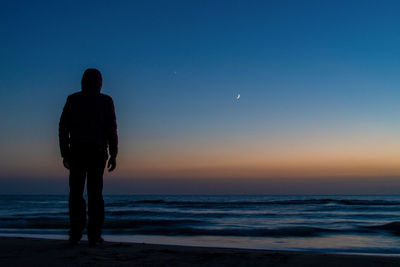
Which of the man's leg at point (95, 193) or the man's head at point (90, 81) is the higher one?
the man's head at point (90, 81)

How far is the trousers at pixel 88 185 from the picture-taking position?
3580 millimetres

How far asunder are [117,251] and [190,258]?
27.6 inches

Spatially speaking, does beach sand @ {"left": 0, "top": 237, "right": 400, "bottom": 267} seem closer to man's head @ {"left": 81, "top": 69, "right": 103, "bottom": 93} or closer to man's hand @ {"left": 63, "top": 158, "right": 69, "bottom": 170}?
man's hand @ {"left": 63, "top": 158, "right": 69, "bottom": 170}

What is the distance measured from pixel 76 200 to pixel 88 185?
0.20 metres

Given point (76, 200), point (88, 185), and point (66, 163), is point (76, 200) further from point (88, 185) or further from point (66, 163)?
point (66, 163)

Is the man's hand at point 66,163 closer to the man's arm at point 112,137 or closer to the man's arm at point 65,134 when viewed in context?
the man's arm at point 65,134

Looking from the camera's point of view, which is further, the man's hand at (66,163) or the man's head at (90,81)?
the man's head at (90,81)

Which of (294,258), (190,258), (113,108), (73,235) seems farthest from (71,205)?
(294,258)

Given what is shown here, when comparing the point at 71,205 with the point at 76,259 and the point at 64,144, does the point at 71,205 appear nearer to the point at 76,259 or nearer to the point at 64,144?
the point at 64,144

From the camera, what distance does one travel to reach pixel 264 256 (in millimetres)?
3219

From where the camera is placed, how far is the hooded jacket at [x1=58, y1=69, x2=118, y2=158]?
3.60 meters

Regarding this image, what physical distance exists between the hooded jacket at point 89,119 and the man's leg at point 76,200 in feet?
0.69

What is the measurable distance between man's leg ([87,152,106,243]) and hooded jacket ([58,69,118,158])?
6.1 inches

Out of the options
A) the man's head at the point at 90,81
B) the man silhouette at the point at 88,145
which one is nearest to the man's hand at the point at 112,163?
the man silhouette at the point at 88,145
